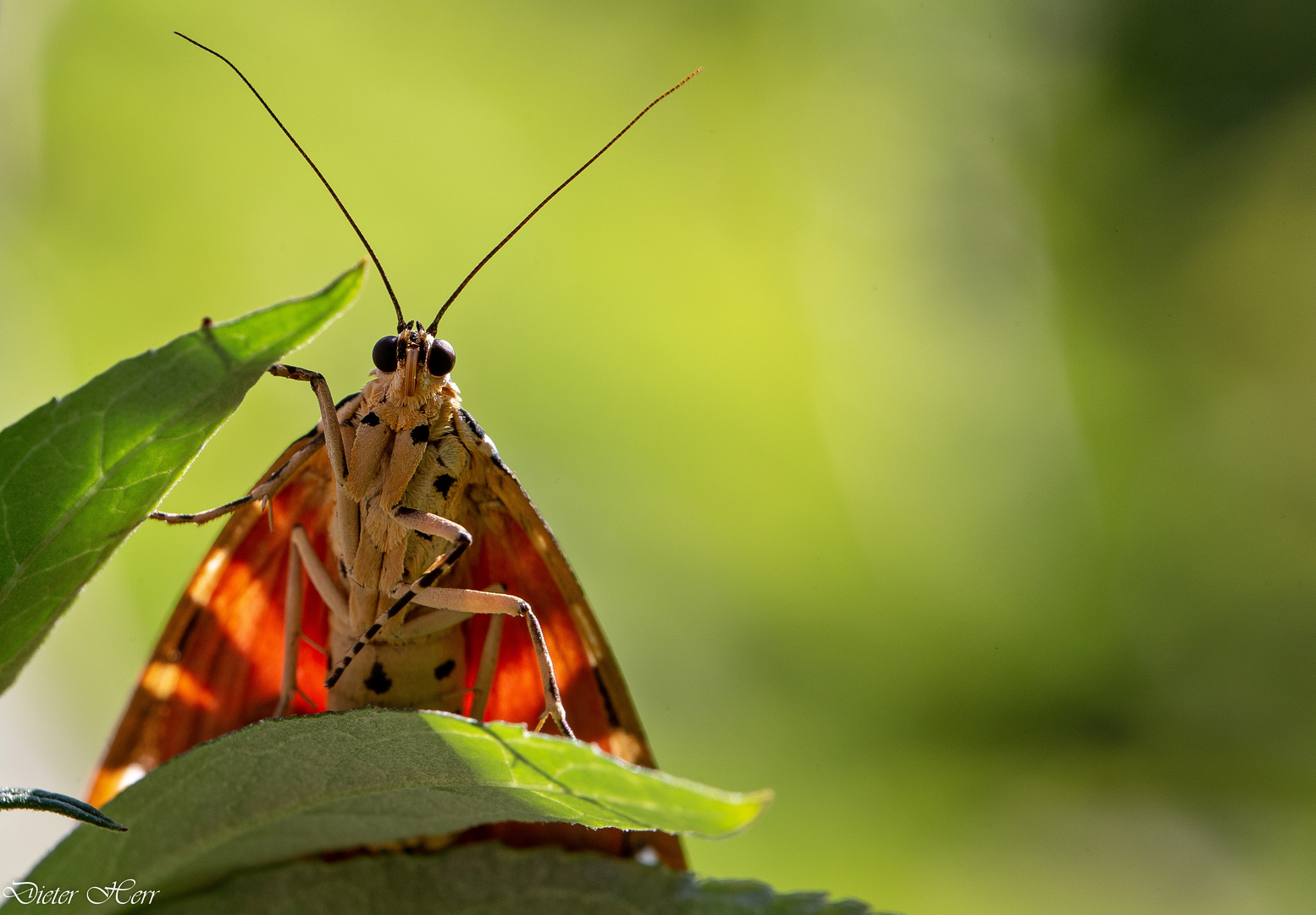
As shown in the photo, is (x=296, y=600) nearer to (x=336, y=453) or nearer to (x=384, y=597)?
(x=384, y=597)

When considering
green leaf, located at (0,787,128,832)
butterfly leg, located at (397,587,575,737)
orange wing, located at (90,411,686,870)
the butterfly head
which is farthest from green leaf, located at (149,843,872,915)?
the butterfly head

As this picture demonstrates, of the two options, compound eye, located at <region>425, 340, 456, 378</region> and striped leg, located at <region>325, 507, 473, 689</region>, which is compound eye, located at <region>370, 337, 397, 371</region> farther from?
striped leg, located at <region>325, 507, 473, 689</region>

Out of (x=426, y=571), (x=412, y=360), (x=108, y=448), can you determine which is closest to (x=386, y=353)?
(x=412, y=360)

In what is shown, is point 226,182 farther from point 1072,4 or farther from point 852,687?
point 1072,4

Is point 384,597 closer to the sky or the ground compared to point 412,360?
closer to the ground

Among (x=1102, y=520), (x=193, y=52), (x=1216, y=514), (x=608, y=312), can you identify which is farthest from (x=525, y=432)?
(x=1216, y=514)

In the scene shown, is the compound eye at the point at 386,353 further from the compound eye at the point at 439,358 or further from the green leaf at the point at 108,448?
the green leaf at the point at 108,448
